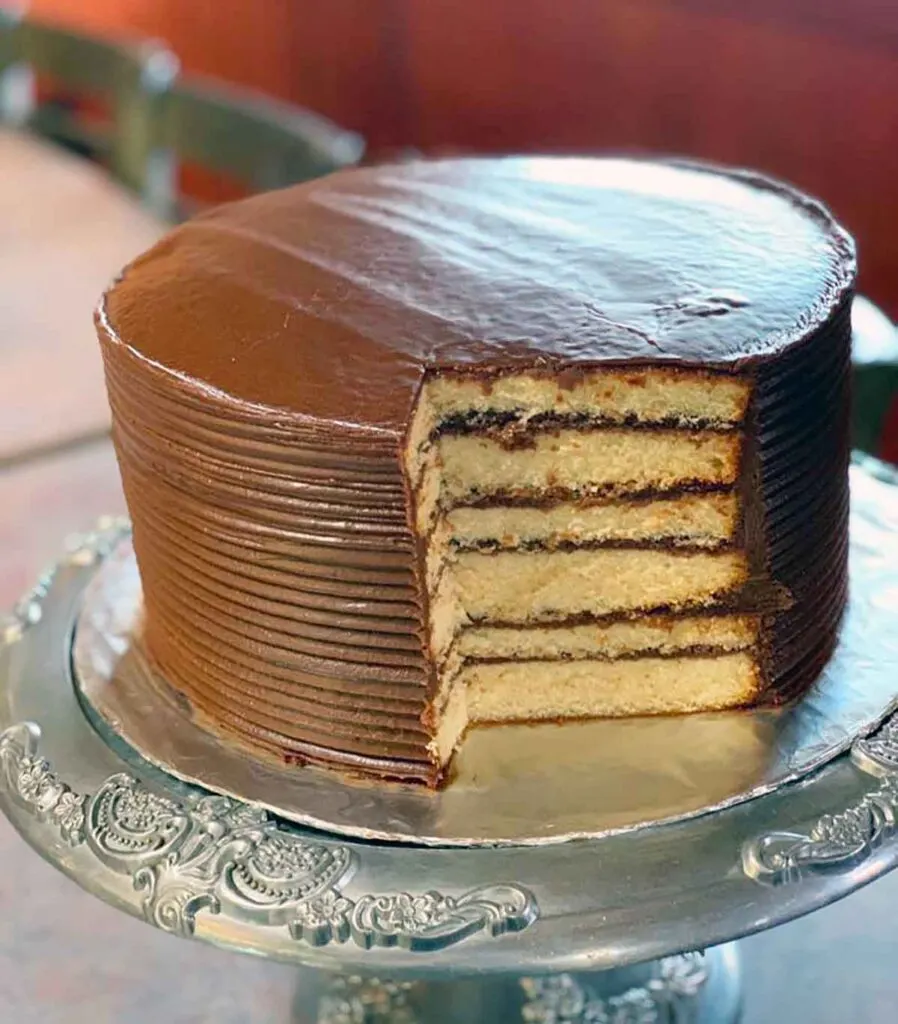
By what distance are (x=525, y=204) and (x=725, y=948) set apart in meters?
0.79

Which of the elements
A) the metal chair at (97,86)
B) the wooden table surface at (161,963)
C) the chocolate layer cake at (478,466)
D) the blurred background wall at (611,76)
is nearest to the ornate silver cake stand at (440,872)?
the chocolate layer cake at (478,466)

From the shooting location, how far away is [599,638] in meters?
1.15

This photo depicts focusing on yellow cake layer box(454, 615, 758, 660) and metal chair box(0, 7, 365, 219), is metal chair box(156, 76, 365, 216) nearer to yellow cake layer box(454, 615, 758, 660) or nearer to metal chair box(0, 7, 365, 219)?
metal chair box(0, 7, 365, 219)

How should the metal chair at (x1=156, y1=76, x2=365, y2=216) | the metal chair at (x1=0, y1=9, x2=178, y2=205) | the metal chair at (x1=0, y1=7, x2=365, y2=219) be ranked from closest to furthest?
the metal chair at (x1=156, y1=76, x2=365, y2=216) → the metal chair at (x1=0, y1=7, x2=365, y2=219) → the metal chair at (x1=0, y1=9, x2=178, y2=205)

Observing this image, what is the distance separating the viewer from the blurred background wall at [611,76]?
247 cm

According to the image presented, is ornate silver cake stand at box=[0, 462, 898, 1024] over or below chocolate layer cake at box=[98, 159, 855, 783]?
below

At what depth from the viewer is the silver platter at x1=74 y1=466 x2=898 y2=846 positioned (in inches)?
38.4

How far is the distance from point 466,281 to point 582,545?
0.25 m

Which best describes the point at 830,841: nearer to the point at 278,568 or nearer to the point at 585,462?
the point at 585,462

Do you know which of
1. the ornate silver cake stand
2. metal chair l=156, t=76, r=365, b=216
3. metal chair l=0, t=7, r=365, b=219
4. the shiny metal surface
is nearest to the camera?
the ornate silver cake stand

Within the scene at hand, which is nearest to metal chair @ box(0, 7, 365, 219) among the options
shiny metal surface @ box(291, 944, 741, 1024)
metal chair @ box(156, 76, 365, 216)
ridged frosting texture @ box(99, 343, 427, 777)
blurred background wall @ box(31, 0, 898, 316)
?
metal chair @ box(156, 76, 365, 216)

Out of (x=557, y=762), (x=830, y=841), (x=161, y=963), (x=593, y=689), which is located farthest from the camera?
(x=161, y=963)

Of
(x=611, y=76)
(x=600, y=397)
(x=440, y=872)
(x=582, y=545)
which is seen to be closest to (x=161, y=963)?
(x=440, y=872)

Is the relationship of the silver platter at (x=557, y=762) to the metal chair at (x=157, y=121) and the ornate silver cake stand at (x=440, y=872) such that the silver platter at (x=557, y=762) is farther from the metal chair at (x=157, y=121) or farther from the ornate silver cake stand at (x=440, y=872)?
the metal chair at (x=157, y=121)
